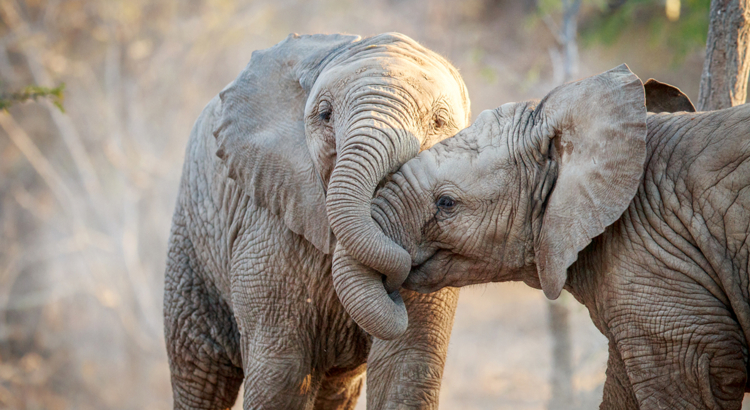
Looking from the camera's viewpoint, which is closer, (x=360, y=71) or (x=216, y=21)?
(x=360, y=71)

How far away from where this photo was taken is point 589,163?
2936mm

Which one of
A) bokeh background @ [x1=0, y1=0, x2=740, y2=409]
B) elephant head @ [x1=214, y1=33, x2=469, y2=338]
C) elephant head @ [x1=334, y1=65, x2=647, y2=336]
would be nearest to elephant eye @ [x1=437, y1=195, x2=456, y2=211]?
elephant head @ [x1=334, y1=65, x2=647, y2=336]

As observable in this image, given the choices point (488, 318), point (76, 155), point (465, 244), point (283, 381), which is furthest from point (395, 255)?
point (76, 155)

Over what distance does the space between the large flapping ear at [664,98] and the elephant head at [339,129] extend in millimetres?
915

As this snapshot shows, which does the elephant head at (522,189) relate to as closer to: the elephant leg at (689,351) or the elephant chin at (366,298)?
the elephant chin at (366,298)

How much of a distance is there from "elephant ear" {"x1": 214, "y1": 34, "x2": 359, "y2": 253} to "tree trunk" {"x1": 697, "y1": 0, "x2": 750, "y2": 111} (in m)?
2.14

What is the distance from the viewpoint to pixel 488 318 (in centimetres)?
1278

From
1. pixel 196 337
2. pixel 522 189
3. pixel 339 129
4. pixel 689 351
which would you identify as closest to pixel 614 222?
pixel 522 189

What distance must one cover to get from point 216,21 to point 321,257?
1271cm

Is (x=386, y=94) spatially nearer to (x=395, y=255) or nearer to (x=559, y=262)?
(x=395, y=255)

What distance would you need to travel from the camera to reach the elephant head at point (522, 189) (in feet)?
9.50

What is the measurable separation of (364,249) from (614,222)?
996 millimetres

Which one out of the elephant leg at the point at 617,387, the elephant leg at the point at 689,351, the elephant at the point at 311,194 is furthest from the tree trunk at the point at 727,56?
the elephant leg at the point at 689,351

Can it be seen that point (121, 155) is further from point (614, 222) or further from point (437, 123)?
point (614, 222)
